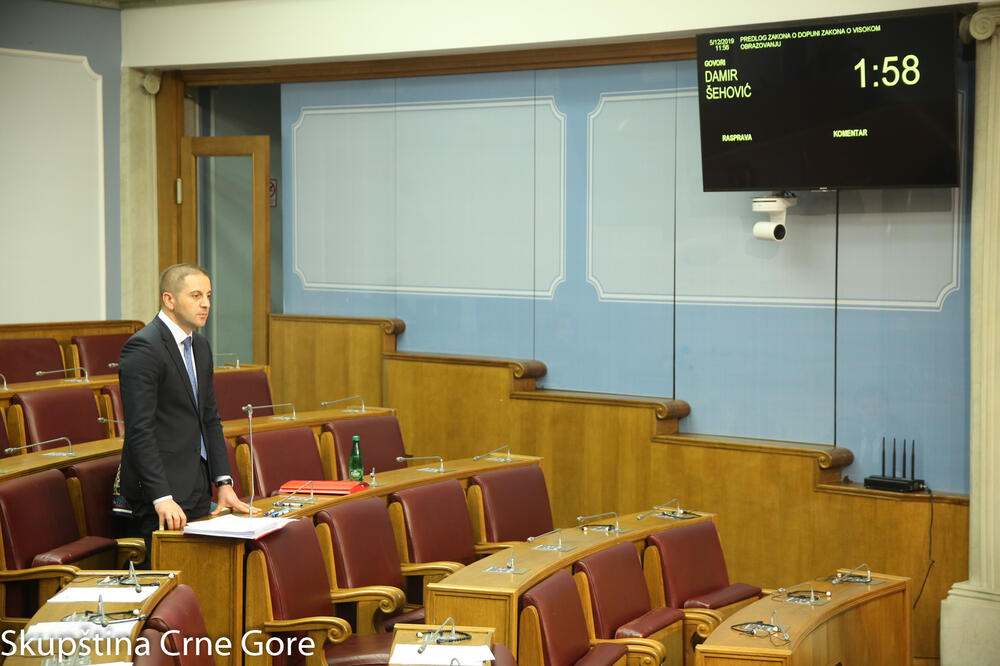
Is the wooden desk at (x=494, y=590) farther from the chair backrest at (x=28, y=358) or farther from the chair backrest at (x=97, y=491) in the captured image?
the chair backrest at (x=28, y=358)

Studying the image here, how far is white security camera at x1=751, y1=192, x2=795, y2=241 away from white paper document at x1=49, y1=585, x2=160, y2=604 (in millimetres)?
2749

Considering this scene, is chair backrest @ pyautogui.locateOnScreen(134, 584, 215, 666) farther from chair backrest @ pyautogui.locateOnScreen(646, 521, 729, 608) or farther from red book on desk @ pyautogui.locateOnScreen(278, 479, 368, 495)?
chair backrest @ pyautogui.locateOnScreen(646, 521, 729, 608)

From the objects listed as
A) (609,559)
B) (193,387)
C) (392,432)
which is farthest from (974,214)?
(193,387)

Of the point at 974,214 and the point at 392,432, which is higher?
the point at 974,214

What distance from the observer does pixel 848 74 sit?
13.3 feet

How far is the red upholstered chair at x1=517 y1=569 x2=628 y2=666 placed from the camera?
8.41ft

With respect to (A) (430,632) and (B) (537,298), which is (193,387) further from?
(B) (537,298)

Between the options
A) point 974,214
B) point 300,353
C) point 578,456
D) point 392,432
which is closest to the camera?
point 974,214

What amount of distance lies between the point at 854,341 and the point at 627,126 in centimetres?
124

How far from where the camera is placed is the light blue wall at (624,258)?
4.22 metres

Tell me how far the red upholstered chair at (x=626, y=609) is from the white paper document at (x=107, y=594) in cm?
106

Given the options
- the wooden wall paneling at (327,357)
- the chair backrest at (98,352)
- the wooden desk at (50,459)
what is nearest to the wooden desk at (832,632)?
the wooden desk at (50,459)

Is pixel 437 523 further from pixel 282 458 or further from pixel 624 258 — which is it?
pixel 624 258

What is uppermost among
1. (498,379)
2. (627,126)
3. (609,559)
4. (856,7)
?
(856,7)
